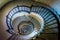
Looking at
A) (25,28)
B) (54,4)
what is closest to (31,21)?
(25,28)

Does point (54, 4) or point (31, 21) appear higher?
point (54, 4)

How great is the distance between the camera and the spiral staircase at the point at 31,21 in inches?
53.0

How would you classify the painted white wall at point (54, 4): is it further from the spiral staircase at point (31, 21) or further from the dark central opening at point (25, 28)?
the dark central opening at point (25, 28)

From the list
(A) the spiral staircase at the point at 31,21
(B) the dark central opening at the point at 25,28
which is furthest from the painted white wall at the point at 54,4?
(B) the dark central opening at the point at 25,28

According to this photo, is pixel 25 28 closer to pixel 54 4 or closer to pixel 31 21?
pixel 31 21

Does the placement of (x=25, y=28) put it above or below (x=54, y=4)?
below

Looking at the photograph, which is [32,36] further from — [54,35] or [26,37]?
[54,35]

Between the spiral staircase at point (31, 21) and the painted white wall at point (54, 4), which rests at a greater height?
the painted white wall at point (54, 4)

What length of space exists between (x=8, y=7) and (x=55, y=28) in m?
0.49

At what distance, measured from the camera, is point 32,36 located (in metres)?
1.35

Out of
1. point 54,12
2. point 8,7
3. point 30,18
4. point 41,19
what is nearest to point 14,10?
point 8,7

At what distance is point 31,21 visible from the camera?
4.49ft

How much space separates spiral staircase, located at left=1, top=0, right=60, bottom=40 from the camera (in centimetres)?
135

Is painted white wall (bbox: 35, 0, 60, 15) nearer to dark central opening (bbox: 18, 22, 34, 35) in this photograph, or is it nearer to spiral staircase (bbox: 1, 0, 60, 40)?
spiral staircase (bbox: 1, 0, 60, 40)
